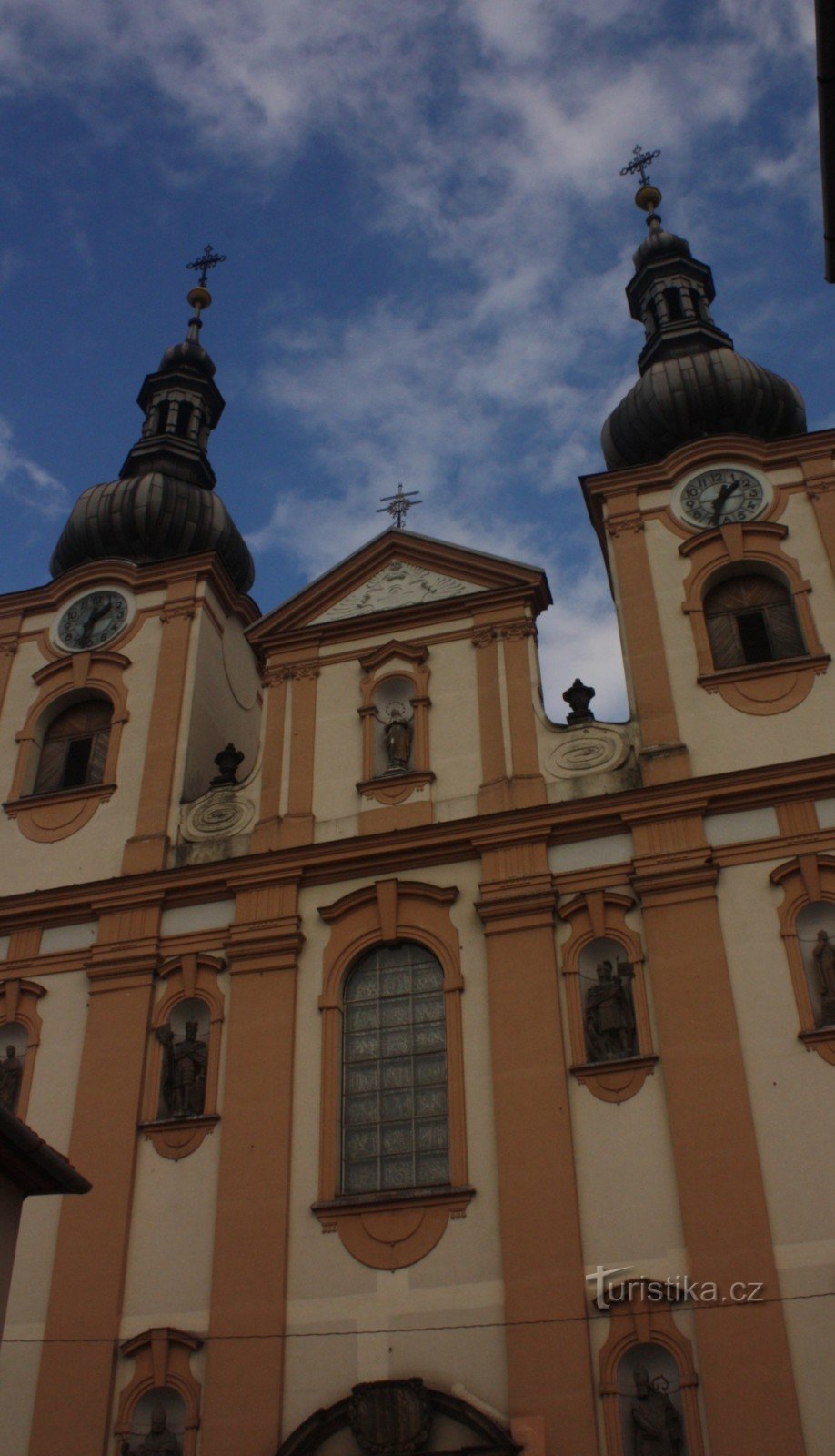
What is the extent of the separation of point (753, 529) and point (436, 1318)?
30.6 ft

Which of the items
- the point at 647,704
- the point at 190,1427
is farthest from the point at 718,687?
the point at 190,1427

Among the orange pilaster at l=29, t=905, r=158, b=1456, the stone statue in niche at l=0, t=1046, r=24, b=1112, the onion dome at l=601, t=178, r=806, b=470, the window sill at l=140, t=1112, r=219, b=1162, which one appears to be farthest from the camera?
the onion dome at l=601, t=178, r=806, b=470

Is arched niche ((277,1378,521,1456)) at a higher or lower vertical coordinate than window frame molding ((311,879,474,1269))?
lower

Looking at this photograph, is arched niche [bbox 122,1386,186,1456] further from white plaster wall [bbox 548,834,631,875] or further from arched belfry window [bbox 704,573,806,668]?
arched belfry window [bbox 704,573,806,668]

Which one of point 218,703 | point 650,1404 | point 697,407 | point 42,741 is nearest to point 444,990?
point 650,1404

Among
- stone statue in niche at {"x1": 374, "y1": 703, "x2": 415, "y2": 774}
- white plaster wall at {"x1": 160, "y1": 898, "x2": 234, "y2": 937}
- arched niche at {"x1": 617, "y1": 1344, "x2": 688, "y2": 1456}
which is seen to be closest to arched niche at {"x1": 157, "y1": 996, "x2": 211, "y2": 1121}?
white plaster wall at {"x1": 160, "y1": 898, "x2": 234, "y2": 937}

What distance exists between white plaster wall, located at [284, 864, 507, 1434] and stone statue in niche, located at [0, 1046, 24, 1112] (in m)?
3.11

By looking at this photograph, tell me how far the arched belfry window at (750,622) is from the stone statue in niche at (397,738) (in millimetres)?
3435

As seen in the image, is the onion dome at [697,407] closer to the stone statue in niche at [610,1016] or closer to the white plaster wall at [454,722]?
the white plaster wall at [454,722]

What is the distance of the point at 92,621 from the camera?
19.2 meters

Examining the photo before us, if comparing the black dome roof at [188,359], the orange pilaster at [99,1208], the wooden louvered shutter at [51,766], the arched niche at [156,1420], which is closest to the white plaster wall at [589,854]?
the orange pilaster at [99,1208]

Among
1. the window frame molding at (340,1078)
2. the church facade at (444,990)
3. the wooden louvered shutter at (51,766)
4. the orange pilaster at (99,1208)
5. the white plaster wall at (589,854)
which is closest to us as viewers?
the church facade at (444,990)

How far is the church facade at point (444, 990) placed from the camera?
1216cm

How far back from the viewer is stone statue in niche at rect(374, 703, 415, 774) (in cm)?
1622
